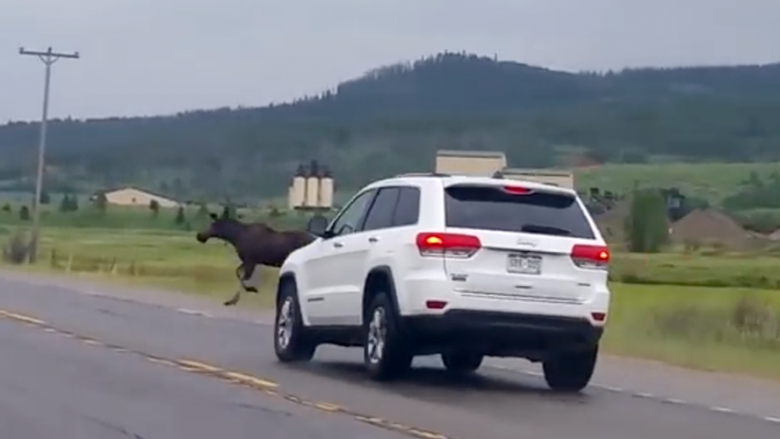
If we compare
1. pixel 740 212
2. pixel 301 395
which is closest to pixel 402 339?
pixel 301 395

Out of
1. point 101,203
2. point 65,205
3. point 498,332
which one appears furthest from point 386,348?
point 65,205

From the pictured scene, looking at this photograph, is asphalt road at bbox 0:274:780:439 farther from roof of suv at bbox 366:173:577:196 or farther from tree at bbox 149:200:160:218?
tree at bbox 149:200:160:218

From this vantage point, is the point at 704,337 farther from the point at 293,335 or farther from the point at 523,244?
the point at 523,244

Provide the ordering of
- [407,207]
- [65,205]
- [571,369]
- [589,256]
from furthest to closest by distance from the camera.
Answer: [65,205], [571,369], [407,207], [589,256]

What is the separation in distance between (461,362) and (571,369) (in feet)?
7.82

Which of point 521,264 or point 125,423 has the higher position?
point 521,264

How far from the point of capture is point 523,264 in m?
17.9

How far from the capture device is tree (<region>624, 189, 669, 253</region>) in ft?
291

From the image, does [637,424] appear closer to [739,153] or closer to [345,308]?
[345,308]

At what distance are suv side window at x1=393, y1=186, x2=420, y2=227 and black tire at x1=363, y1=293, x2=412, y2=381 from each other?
76 centimetres

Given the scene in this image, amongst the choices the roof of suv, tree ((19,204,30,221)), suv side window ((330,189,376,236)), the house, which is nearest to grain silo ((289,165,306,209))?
suv side window ((330,189,376,236))

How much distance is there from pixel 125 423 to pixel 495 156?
59975mm

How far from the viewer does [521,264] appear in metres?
17.9

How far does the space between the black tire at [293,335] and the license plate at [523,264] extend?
145 inches
